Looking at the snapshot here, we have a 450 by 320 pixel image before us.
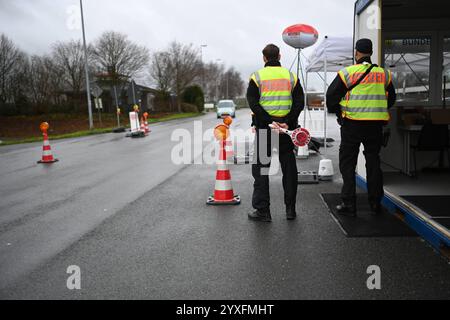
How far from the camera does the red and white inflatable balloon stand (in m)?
9.32

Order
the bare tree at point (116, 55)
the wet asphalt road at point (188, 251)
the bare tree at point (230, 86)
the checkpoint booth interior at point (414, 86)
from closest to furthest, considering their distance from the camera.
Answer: the wet asphalt road at point (188, 251) → the checkpoint booth interior at point (414, 86) → the bare tree at point (116, 55) → the bare tree at point (230, 86)

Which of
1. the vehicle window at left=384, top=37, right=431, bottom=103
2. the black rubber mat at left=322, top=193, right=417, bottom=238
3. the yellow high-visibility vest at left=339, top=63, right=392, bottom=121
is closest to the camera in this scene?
the black rubber mat at left=322, top=193, right=417, bottom=238

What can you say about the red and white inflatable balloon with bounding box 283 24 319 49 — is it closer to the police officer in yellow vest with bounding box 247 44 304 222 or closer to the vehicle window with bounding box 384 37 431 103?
the vehicle window with bounding box 384 37 431 103

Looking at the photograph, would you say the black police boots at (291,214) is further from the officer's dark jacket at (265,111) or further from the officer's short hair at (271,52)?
the officer's short hair at (271,52)

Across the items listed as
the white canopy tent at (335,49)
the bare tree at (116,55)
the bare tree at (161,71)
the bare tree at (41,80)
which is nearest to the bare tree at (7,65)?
the bare tree at (41,80)

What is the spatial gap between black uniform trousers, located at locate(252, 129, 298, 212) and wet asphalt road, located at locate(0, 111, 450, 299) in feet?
1.13

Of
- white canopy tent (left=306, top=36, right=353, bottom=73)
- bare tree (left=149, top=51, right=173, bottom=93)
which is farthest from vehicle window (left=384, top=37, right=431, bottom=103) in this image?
bare tree (left=149, top=51, right=173, bottom=93)

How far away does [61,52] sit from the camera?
52062 mm

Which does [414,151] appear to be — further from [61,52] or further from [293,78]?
[61,52]

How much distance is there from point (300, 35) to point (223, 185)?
451 centimetres

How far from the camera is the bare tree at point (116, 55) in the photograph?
151 feet

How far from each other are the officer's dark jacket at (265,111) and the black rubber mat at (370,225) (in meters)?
1.37

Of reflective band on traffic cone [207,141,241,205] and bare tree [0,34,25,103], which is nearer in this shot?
reflective band on traffic cone [207,141,241,205]

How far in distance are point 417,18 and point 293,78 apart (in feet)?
14.5
